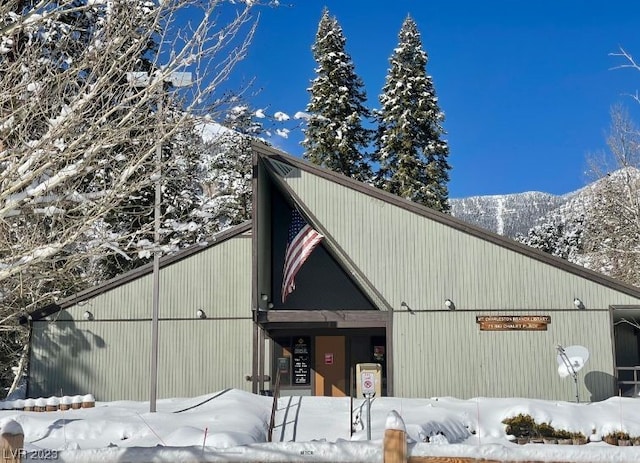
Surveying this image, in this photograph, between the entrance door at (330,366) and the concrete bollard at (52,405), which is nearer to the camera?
the concrete bollard at (52,405)

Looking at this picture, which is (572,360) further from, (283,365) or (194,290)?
(194,290)

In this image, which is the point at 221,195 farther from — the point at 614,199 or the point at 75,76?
the point at 75,76

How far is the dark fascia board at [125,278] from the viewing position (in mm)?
18625

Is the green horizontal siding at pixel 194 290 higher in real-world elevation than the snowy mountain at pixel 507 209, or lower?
lower

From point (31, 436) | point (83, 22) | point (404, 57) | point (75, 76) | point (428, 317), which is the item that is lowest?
point (31, 436)

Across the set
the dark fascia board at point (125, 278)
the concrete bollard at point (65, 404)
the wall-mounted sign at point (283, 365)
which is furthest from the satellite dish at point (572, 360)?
the concrete bollard at point (65, 404)

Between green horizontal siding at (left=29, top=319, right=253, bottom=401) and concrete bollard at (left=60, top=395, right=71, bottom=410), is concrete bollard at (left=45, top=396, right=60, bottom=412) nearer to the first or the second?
concrete bollard at (left=60, top=395, right=71, bottom=410)

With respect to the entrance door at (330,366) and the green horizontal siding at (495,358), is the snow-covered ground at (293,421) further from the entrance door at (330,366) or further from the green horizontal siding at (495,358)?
the entrance door at (330,366)

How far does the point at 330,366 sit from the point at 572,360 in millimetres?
7277

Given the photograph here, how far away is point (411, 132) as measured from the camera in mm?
35656

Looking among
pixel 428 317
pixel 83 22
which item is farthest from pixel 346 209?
pixel 83 22

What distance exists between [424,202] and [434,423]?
2170cm

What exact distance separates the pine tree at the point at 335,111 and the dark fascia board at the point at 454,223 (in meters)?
17.0

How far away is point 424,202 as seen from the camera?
3388 cm
